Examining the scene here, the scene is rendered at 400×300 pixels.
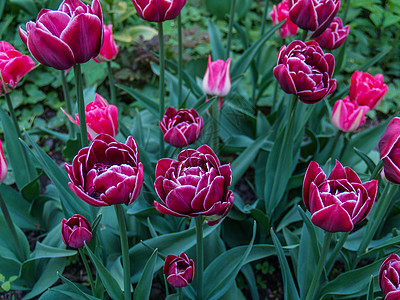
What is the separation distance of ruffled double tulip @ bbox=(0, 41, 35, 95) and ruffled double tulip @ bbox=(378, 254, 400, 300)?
3.94 ft

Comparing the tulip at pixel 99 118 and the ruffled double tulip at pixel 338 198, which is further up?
the ruffled double tulip at pixel 338 198

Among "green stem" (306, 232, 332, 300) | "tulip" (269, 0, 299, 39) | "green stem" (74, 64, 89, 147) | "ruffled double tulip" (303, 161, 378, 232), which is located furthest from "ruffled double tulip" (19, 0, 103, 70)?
"tulip" (269, 0, 299, 39)

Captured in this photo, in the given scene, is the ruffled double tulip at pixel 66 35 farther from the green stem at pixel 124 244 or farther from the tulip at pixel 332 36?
the tulip at pixel 332 36

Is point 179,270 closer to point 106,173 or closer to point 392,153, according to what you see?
point 106,173

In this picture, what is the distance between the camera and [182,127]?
124 centimetres

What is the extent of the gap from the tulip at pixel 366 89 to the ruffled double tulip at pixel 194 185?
912 mm

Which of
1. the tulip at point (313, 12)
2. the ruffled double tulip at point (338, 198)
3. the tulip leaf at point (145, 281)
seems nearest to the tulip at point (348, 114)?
the tulip at point (313, 12)

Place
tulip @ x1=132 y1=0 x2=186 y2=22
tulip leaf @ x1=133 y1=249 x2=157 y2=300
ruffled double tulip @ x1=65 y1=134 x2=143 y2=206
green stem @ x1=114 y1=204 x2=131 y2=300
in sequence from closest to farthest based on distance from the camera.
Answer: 1. ruffled double tulip @ x1=65 y1=134 x2=143 y2=206
2. green stem @ x1=114 y1=204 x2=131 y2=300
3. tulip leaf @ x1=133 y1=249 x2=157 y2=300
4. tulip @ x1=132 y1=0 x2=186 y2=22

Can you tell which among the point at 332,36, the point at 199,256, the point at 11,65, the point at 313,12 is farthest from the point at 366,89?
the point at 11,65

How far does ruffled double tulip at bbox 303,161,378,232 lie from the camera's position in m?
0.83

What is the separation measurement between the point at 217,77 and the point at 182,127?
1.24ft

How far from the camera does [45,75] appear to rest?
9.43 feet

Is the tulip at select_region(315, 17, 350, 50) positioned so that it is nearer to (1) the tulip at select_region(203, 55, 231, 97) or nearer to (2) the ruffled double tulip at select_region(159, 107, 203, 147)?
(1) the tulip at select_region(203, 55, 231, 97)

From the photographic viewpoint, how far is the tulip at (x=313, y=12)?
126 cm
